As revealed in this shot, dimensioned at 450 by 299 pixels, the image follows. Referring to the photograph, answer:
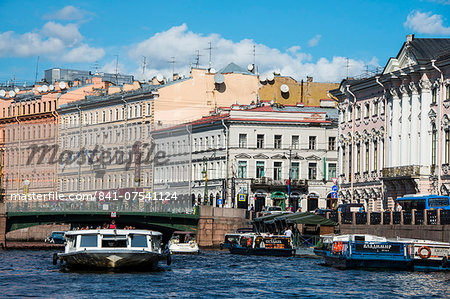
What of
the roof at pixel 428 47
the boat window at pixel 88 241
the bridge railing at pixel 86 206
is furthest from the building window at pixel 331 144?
the boat window at pixel 88 241

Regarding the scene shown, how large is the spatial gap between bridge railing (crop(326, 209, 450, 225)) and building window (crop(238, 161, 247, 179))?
83.9ft

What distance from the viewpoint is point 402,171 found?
77125mm

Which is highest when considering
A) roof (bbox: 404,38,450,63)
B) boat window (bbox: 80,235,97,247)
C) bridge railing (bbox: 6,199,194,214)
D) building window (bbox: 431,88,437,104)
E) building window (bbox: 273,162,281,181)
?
roof (bbox: 404,38,450,63)

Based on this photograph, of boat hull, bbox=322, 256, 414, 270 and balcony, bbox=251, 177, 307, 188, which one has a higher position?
balcony, bbox=251, 177, 307, 188

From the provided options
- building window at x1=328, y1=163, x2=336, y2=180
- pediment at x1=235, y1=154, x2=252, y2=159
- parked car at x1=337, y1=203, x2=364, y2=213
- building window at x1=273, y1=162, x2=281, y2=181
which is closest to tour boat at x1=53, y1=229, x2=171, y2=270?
parked car at x1=337, y1=203, x2=364, y2=213

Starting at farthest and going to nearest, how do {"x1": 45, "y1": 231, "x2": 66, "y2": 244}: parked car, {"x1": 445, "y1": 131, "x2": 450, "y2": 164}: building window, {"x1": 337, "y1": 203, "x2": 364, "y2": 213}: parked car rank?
{"x1": 45, "y1": 231, "x2": 66, "y2": 244}: parked car, {"x1": 337, "y1": 203, "x2": 364, "y2": 213}: parked car, {"x1": 445, "y1": 131, "x2": 450, "y2": 164}: building window

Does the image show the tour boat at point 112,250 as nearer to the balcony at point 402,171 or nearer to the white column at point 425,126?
the balcony at point 402,171

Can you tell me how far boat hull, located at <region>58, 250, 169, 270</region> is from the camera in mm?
51500

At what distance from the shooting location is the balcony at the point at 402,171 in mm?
75062

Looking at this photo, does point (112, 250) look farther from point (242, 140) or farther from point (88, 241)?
point (242, 140)

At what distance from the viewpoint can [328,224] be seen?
76.6 m

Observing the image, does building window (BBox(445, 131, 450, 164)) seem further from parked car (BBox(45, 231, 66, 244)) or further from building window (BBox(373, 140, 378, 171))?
parked car (BBox(45, 231, 66, 244))

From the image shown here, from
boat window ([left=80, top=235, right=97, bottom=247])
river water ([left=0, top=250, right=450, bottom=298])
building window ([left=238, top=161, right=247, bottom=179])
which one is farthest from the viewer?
building window ([left=238, top=161, right=247, bottom=179])

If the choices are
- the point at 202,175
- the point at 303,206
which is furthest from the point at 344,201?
the point at 202,175
